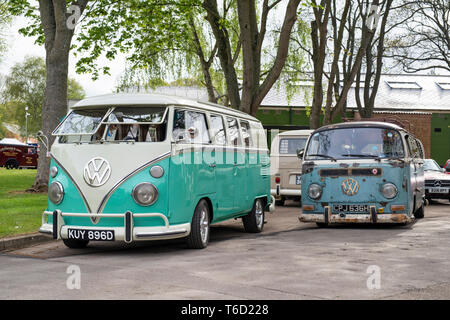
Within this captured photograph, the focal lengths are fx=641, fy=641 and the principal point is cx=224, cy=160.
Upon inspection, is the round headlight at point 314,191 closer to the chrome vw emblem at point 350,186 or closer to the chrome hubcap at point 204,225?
the chrome vw emblem at point 350,186

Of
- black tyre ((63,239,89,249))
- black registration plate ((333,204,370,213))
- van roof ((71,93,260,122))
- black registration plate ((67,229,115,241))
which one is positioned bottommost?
black tyre ((63,239,89,249))

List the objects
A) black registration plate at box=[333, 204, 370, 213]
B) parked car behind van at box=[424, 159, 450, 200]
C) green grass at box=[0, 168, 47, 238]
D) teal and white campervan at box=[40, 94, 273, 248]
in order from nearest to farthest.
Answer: teal and white campervan at box=[40, 94, 273, 248] < green grass at box=[0, 168, 47, 238] < black registration plate at box=[333, 204, 370, 213] < parked car behind van at box=[424, 159, 450, 200]

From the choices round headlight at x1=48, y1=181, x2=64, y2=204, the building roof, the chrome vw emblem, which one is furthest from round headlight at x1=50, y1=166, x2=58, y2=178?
the building roof

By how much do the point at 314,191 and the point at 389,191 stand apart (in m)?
1.44

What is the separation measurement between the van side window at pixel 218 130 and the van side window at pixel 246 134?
1129mm

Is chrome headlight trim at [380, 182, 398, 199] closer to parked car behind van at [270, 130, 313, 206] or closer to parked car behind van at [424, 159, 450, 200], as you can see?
parked car behind van at [270, 130, 313, 206]

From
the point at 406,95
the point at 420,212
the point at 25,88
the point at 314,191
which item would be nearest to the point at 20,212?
the point at 314,191

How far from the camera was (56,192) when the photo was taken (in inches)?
363

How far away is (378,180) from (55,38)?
10.8 m

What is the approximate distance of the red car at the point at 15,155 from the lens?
48.7m

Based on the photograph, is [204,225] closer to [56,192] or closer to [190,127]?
[190,127]

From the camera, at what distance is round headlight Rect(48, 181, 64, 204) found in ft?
30.1

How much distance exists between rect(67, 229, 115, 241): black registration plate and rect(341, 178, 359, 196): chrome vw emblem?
5.25 m
